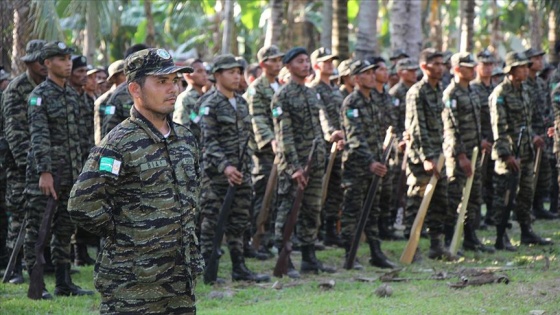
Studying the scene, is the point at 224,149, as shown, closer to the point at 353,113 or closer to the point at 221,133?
the point at 221,133

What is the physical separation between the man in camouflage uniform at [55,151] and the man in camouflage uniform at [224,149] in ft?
4.52

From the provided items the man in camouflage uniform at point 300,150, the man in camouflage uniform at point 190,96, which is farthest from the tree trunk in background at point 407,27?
the man in camouflage uniform at point 300,150

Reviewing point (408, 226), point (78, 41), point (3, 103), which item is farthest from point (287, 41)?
point (3, 103)

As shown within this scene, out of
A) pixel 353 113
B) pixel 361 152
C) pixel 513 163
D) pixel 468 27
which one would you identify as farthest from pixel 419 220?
pixel 468 27

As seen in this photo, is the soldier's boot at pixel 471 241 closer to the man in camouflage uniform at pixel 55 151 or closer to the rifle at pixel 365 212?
the rifle at pixel 365 212

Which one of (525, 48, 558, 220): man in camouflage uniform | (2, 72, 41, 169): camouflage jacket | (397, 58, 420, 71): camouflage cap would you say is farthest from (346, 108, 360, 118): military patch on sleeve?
(2, 72, 41, 169): camouflage jacket

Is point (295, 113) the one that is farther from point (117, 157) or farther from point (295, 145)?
point (117, 157)

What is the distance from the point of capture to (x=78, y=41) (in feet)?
88.6

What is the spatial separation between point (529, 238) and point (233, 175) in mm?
5103

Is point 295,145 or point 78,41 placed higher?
point 78,41

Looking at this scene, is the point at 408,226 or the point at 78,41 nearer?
the point at 408,226

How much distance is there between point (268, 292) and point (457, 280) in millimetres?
2035

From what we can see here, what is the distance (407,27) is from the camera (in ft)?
56.5

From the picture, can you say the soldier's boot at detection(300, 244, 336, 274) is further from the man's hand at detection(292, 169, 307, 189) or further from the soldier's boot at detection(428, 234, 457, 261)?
the soldier's boot at detection(428, 234, 457, 261)
